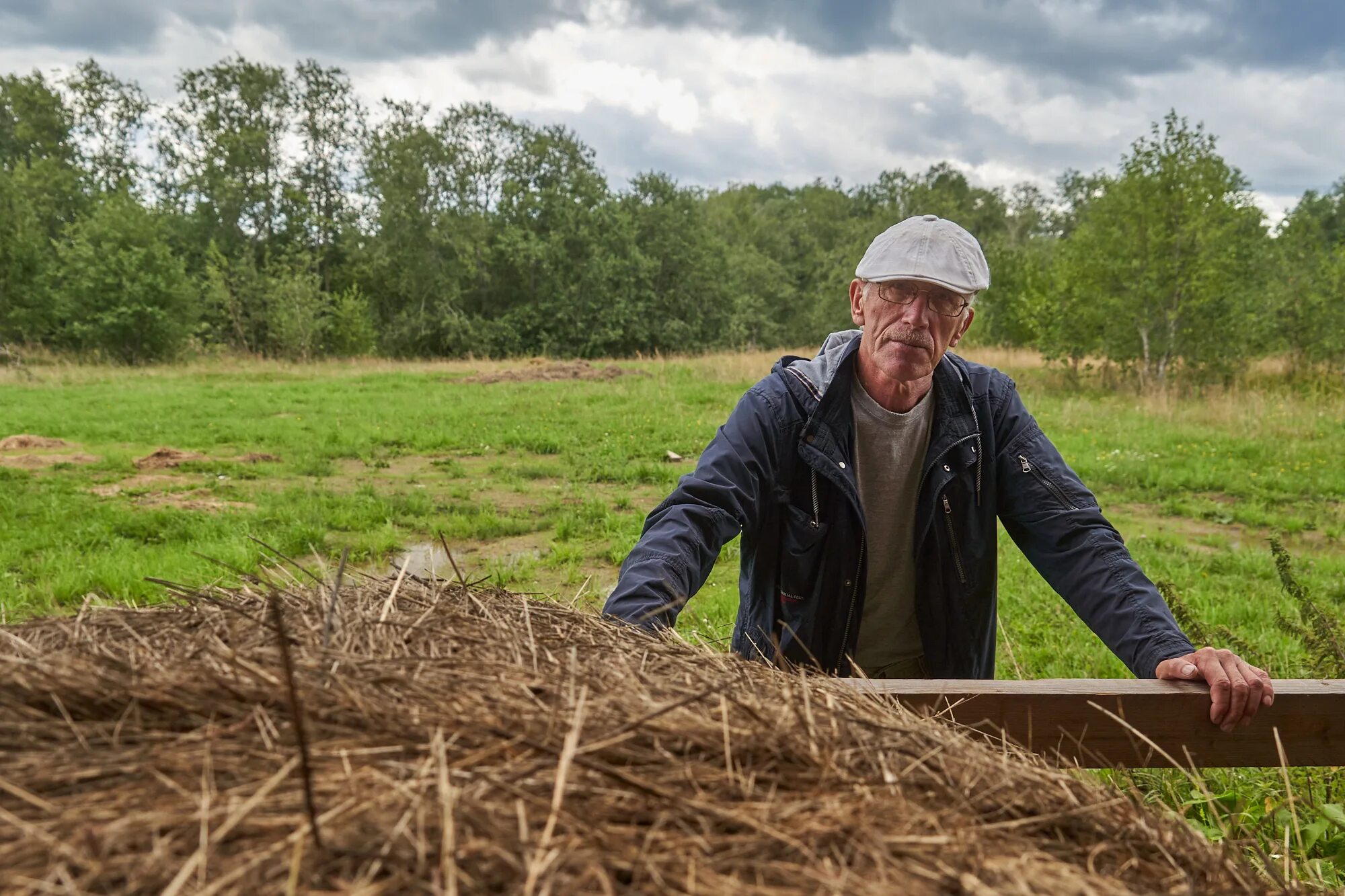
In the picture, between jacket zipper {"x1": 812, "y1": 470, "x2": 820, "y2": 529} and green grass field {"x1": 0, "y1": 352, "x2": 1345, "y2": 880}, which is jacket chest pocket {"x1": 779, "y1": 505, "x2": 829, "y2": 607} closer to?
jacket zipper {"x1": 812, "y1": 470, "x2": 820, "y2": 529}

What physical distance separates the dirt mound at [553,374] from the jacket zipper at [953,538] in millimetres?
20858

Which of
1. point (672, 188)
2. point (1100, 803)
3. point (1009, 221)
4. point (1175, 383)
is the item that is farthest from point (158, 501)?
point (1009, 221)

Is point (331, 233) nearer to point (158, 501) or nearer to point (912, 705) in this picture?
point (158, 501)

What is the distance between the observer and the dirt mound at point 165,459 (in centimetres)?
1119

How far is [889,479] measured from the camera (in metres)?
3.33

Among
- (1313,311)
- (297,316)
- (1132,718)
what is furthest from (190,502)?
(297,316)

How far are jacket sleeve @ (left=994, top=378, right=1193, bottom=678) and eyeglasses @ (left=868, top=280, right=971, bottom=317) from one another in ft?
1.42

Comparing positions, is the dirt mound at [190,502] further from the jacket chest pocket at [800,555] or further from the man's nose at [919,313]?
the man's nose at [919,313]

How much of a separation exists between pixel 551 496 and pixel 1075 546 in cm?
749

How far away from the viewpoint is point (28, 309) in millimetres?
33844

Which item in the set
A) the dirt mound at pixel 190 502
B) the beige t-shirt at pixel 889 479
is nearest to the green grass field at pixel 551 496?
the dirt mound at pixel 190 502

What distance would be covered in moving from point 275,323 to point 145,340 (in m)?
5.34

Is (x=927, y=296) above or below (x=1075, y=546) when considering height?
above

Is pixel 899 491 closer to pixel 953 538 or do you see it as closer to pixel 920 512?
pixel 920 512
